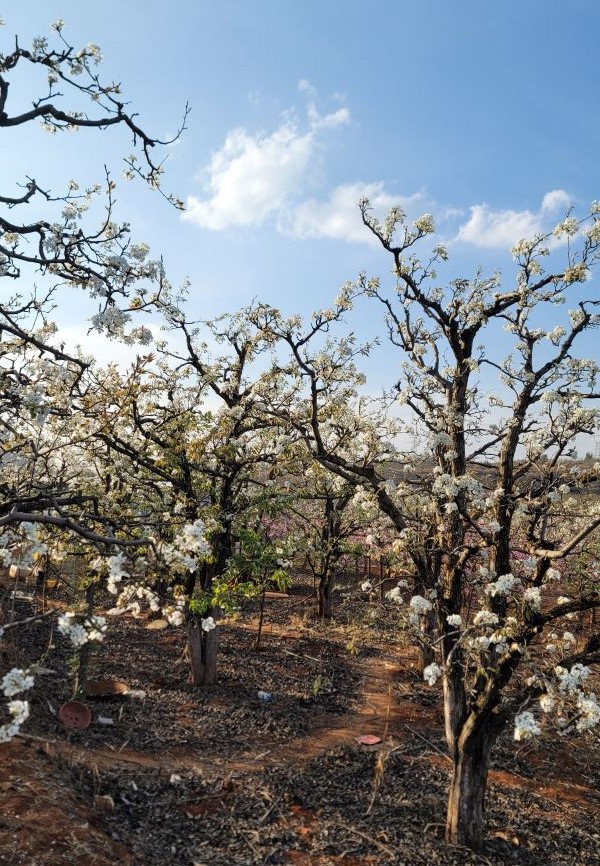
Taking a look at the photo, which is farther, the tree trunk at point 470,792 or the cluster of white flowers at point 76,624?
the tree trunk at point 470,792

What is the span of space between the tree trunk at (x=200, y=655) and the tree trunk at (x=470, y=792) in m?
6.97

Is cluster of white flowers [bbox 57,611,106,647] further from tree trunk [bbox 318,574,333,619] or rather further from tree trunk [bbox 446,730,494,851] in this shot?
tree trunk [bbox 318,574,333,619]

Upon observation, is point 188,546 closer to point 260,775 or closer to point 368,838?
point 368,838

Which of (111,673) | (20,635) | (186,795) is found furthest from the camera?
(20,635)

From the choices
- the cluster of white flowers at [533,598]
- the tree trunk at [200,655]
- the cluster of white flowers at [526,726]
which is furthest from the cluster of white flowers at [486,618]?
the tree trunk at [200,655]

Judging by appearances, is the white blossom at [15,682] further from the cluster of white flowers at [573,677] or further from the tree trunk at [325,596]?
the tree trunk at [325,596]

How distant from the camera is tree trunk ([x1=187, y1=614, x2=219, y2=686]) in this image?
1360 centimetres

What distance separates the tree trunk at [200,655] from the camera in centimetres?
1360

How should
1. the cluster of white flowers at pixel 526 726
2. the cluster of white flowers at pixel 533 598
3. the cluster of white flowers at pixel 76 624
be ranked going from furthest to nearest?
the cluster of white flowers at pixel 533 598
the cluster of white flowers at pixel 526 726
the cluster of white flowers at pixel 76 624

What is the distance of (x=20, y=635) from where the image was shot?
14.9 meters

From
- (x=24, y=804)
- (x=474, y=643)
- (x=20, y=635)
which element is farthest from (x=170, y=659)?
(x=474, y=643)

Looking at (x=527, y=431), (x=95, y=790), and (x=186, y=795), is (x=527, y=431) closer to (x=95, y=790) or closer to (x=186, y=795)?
(x=186, y=795)

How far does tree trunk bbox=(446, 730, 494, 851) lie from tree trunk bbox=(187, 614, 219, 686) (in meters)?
6.97

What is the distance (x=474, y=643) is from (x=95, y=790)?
584cm
